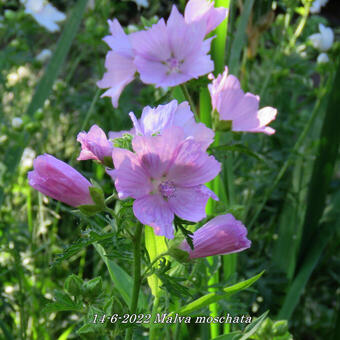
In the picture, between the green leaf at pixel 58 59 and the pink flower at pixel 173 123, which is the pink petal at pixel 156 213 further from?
the green leaf at pixel 58 59

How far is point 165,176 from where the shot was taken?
20.0 inches

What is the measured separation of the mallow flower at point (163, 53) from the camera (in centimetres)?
65

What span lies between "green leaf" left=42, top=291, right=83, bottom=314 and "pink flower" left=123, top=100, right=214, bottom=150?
7.5 inches

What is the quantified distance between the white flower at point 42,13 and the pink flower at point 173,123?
91 centimetres

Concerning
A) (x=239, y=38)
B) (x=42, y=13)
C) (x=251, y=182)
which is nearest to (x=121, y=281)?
(x=239, y=38)

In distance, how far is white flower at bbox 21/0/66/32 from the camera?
137 cm

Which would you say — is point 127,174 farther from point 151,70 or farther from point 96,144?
point 151,70

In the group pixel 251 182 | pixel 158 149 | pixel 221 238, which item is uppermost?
Answer: pixel 158 149

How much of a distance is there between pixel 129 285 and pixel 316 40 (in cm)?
72

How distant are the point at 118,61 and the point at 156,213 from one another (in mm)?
293

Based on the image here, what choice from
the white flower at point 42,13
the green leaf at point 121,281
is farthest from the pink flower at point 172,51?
the white flower at point 42,13

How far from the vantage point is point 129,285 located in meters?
0.70

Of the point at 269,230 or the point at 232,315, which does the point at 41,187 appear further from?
the point at 269,230

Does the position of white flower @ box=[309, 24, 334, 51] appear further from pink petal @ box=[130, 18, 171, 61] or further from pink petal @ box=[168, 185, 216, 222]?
pink petal @ box=[168, 185, 216, 222]
